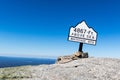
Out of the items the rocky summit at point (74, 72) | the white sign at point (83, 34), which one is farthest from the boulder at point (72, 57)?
the rocky summit at point (74, 72)

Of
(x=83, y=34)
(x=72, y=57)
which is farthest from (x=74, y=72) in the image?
(x=83, y=34)

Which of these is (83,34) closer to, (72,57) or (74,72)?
(72,57)

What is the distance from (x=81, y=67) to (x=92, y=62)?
1926 mm

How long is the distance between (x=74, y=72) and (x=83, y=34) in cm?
862

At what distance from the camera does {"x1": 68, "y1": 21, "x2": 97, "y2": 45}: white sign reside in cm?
2594

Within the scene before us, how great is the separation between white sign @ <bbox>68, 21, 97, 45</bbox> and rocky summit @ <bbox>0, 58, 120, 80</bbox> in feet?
17.2

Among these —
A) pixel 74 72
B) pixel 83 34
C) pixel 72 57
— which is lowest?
pixel 74 72

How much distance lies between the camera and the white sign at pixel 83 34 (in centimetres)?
2594

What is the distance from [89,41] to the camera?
84.9 feet

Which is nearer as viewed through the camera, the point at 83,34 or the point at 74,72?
the point at 74,72

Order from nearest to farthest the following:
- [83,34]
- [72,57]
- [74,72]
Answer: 1. [74,72]
2. [72,57]
3. [83,34]

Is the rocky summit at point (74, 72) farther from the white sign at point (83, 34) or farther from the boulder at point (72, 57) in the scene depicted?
the white sign at point (83, 34)

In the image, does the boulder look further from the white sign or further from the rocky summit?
the rocky summit

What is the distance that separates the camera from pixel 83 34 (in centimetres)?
2609
